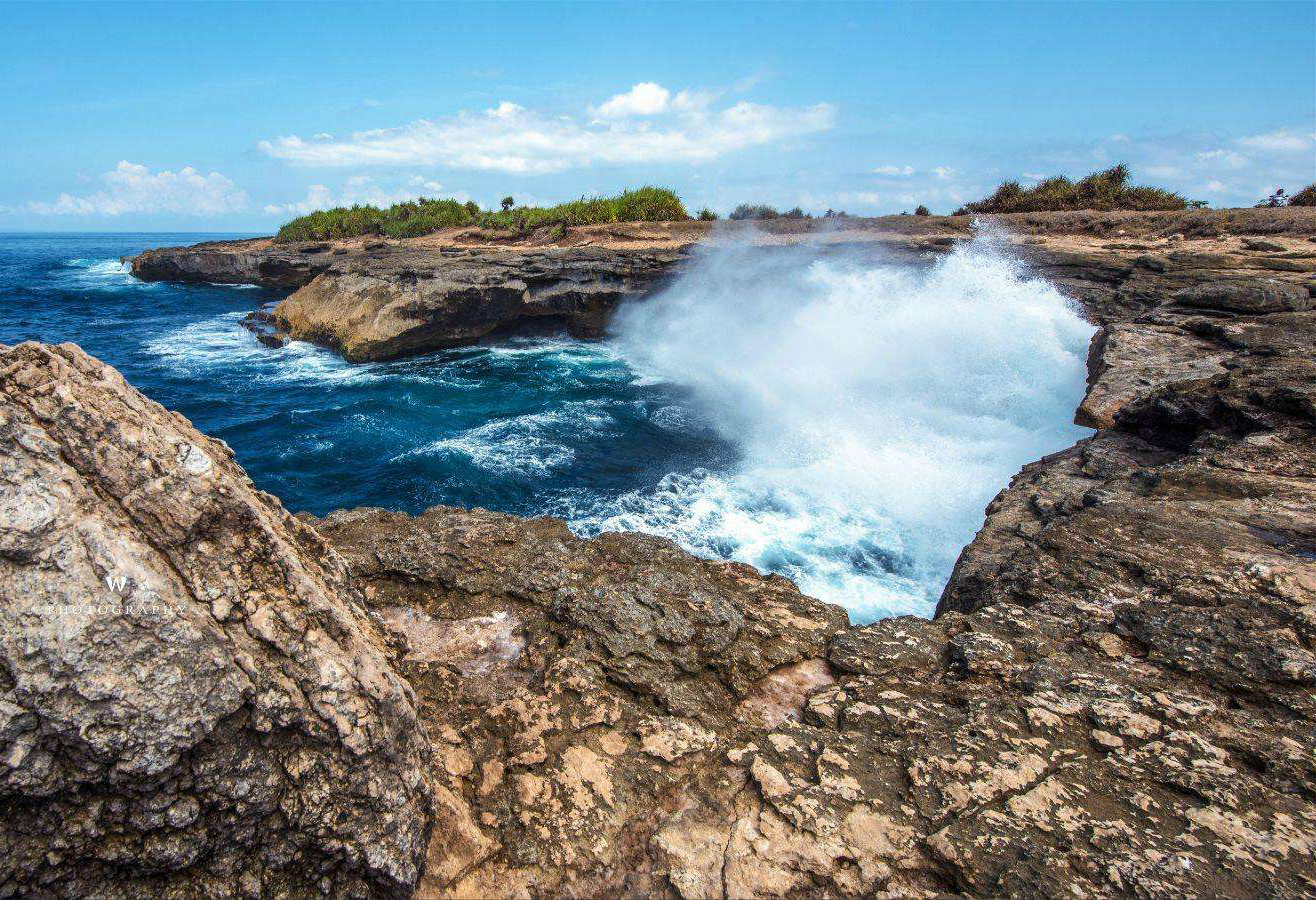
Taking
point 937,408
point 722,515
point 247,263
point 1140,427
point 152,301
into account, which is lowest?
point 722,515

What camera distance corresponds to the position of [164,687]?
1912mm

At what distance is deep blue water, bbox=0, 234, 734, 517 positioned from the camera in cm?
1221

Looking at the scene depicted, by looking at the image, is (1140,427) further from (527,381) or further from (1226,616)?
(527,381)

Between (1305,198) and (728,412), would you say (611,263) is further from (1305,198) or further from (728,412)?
(1305,198)

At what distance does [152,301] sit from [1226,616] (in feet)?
144

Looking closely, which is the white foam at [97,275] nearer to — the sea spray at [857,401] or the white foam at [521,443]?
the white foam at [521,443]

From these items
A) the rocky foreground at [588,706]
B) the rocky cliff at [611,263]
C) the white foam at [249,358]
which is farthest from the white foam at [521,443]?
the rocky foreground at [588,706]

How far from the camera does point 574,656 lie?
3727 mm

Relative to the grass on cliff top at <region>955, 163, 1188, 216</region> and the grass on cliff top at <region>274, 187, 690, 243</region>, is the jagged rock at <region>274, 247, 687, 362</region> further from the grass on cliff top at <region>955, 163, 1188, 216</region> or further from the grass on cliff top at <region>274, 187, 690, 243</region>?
the grass on cliff top at <region>955, 163, 1188, 216</region>

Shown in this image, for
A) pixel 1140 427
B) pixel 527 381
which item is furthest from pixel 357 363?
pixel 1140 427

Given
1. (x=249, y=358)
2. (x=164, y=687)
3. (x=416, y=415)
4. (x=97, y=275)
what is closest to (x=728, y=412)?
(x=416, y=415)

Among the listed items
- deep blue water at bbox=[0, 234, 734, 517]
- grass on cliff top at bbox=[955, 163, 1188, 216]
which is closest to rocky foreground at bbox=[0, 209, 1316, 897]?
deep blue water at bbox=[0, 234, 734, 517]

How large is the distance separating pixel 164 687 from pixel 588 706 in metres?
2.05

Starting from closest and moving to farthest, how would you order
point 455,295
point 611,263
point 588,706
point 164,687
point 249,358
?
point 164,687
point 588,706
point 455,295
point 249,358
point 611,263
